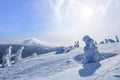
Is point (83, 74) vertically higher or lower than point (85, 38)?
lower

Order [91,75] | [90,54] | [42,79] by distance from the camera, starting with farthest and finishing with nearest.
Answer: [90,54] < [42,79] < [91,75]

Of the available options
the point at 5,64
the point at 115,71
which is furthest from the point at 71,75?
the point at 5,64

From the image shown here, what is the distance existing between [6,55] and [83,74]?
25.5 metres

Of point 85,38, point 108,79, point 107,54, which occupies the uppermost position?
point 85,38

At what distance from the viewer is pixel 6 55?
40.3m

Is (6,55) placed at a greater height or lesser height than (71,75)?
greater

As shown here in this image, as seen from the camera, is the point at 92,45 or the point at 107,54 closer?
the point at 92,45

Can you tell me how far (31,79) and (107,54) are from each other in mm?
10040

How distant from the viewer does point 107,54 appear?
25.8 meters

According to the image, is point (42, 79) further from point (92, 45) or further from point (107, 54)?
point (107, 54)

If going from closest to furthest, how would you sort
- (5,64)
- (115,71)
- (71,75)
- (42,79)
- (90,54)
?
(115,71) < (71,75) < (42,79) < (90,54) < (5,64)

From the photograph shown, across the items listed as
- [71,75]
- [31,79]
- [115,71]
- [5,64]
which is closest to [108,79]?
[115,71]

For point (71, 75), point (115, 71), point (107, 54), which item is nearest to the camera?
point (115, 71)

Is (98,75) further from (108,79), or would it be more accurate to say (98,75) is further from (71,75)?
(71,75)
